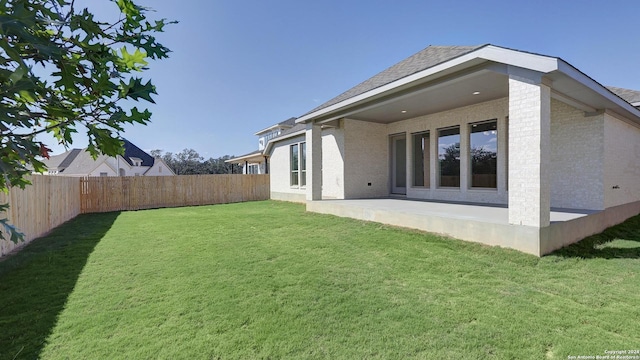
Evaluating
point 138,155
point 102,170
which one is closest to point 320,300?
point 102,170

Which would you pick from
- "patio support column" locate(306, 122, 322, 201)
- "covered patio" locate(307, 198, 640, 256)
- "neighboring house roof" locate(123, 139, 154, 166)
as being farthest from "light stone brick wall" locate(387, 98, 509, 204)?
"neighboring house roof" locate(123, 139, 154, 166)

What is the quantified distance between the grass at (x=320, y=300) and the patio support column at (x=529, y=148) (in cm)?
86

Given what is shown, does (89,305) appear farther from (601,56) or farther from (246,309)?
(601,56)

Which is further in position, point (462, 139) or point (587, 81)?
point (462, 139)

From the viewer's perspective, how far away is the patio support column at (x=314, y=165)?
10328 millimetres

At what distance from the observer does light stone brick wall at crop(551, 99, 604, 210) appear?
7047 millimetres

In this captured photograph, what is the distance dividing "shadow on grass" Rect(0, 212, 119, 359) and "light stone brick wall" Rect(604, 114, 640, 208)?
11.0 metres

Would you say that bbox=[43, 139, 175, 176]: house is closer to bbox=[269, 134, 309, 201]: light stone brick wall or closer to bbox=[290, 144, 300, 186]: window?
bbox=[269, 134, 309, 201]: light stone brick wall

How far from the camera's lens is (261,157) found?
20.5m

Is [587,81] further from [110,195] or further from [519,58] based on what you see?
[110,195]

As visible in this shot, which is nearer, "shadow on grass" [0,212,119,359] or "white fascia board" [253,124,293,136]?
"shadow on grass" [0,212,119,359]

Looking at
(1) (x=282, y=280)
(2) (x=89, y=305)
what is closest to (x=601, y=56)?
(1) (x=282, y=280)

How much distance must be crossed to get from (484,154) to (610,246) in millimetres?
3811

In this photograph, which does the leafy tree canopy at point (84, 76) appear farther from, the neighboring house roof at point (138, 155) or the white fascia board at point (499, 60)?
the neighboring house roof at point (138, 155)
